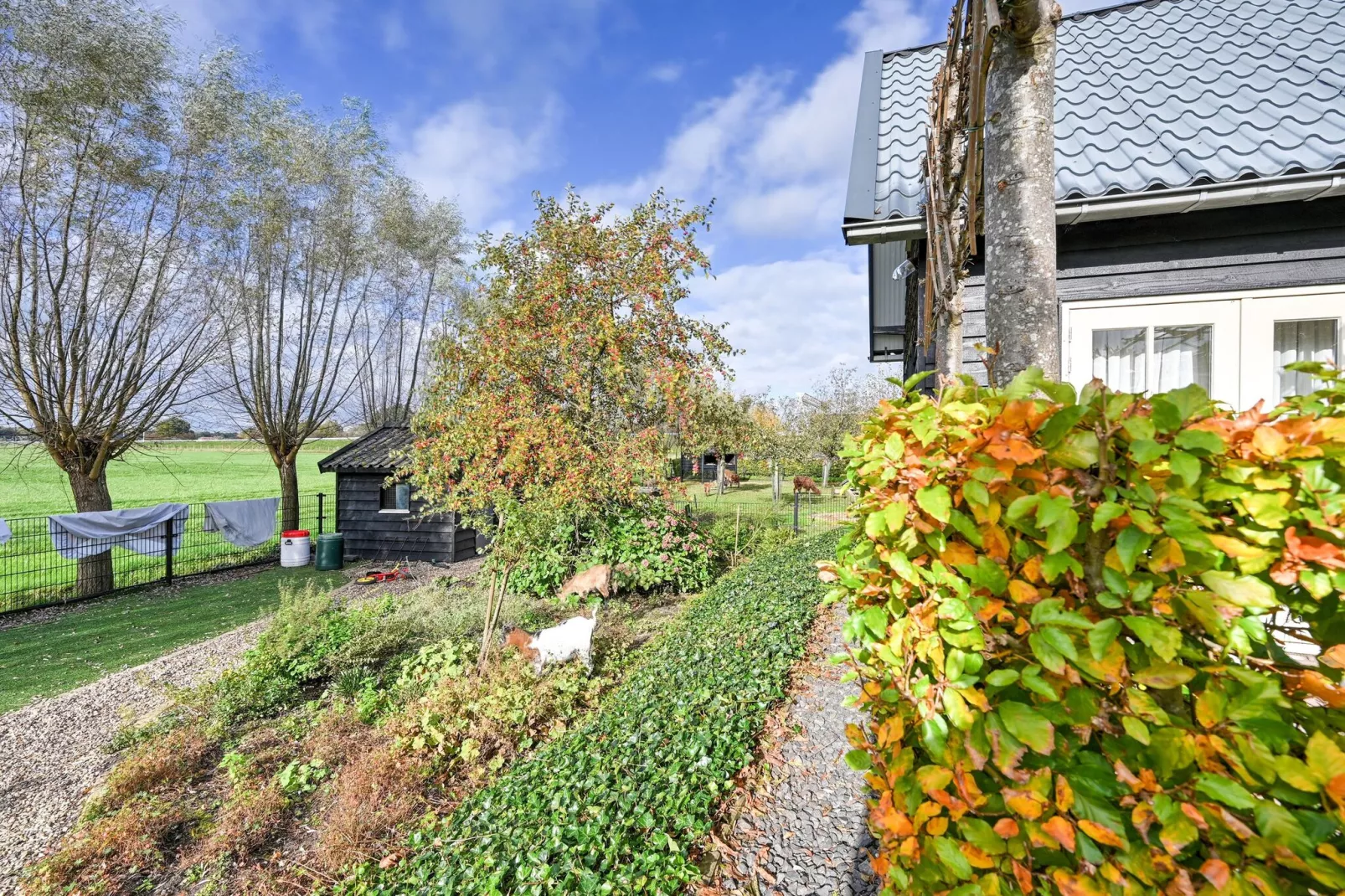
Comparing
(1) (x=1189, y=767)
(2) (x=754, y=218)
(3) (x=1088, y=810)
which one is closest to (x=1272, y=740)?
(1) (x=1189, y=767)

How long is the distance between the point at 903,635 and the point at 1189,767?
515 millimetres

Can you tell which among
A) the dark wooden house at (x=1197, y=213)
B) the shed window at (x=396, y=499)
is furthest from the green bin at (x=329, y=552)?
the dark wooden house at (x=1197, y=213)

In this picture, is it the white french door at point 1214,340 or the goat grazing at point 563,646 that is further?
the goat grazing at point 563,646

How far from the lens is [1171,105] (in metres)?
3.83

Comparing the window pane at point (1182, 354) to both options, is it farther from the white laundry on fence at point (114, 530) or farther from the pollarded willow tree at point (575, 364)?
the white laundry on fence at point (114, 530)

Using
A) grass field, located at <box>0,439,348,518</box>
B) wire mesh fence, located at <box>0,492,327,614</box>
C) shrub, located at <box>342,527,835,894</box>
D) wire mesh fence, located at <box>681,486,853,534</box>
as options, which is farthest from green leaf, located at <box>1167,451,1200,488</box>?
grass field, located at <box>0,439,348,518</box>

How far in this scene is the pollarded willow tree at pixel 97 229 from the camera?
8.00 metres

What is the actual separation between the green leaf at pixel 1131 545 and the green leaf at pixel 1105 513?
3 centimetres

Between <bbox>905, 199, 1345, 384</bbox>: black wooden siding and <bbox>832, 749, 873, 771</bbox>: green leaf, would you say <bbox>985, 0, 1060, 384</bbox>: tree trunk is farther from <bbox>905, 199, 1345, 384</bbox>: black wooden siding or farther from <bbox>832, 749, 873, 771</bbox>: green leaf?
<bbox>905, 199, 1345, 384</bbox>: black wooden siding

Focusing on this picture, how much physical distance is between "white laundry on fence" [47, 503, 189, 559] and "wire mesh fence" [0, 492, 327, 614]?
5.0 inches

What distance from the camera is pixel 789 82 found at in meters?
10.3

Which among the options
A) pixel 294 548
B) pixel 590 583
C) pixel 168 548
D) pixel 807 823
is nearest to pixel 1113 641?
pixel 807 823

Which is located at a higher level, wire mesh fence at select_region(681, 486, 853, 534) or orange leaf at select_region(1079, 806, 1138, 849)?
orange leaf at select_region(1079, 806, 1138, 849)

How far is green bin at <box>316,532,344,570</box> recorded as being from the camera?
452 inches
